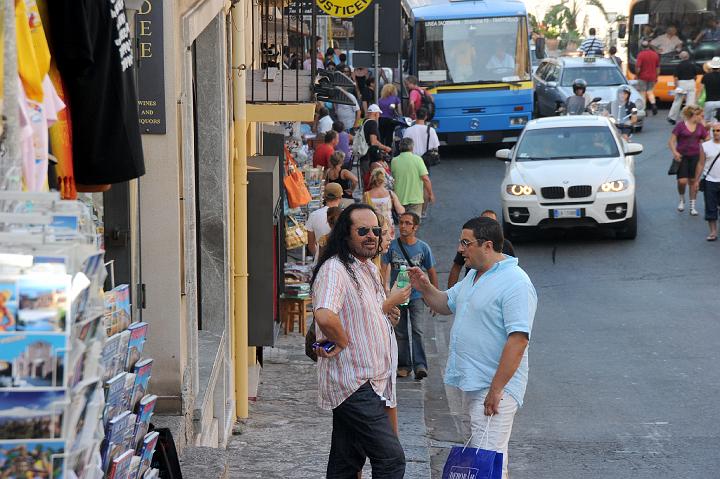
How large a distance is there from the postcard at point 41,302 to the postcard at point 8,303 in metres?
0.01

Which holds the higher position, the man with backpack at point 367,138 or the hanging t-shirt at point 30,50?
the hanging t-shirt at point 30,50

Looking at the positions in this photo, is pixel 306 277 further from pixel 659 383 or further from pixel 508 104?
pixel 508 104

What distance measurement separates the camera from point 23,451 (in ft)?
9.57

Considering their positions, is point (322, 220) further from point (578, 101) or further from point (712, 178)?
point (578, 101)

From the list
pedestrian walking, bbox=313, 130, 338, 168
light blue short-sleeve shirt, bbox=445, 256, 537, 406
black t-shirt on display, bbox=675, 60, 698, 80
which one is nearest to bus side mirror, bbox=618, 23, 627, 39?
black t-shirt on display, bbox=675, 60, 698, 80

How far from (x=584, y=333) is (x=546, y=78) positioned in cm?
1941

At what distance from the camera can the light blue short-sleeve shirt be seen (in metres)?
6.42

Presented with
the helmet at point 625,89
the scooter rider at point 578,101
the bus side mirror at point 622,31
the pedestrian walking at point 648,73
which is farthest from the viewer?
the bus side mirror at point 622,31

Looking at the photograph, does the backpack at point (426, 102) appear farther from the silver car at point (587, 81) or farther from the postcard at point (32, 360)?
the postcard at point (32, 360)

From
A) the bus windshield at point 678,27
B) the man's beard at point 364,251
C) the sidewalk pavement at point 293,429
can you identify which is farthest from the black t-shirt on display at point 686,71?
the man's beard at point 364,251

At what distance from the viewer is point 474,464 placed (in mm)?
6199

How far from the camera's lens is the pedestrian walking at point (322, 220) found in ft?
43.7

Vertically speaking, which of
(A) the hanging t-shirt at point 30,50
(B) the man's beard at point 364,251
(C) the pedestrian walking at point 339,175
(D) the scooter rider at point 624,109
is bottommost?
(C) the pedestrian walking at point 339,175

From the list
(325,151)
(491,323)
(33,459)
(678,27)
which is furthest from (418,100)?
(33,459)
